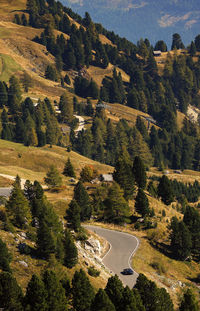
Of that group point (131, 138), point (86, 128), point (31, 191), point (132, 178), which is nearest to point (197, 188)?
Result: point (131, 138)

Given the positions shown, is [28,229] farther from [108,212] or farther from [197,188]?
[197,188]

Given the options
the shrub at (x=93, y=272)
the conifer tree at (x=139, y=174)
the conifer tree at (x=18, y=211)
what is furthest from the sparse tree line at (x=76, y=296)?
the conifer tree at (x=139, y=174)

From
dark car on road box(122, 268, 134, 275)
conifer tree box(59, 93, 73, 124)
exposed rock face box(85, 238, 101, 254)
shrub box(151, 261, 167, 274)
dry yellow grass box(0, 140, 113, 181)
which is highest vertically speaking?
conifer tree box(59, 93, 73, 124)

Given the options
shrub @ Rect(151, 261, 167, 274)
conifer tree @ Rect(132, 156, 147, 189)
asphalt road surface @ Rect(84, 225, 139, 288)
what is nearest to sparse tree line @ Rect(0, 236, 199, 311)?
asphalt road surface @ Rect(84, 225, 139, 288)

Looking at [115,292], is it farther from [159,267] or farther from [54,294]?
[159,267]

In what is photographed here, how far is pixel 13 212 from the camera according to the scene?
56812mm

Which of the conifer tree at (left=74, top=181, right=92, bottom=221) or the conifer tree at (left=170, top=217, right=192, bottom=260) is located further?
the conifer tree at (left=74, top=181, right=92, bottom=221)

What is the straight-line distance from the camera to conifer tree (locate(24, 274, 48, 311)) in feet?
118

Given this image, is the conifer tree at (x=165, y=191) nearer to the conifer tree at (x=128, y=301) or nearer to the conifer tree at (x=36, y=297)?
the conifer tree at (x=128, y=301)

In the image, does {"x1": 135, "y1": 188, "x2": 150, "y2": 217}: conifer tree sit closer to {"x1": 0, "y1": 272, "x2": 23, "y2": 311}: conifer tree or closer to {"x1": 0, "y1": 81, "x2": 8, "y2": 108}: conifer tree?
{"x1": 0, "y1": 272, "x2": 23, "y2": 311}: conifer tree

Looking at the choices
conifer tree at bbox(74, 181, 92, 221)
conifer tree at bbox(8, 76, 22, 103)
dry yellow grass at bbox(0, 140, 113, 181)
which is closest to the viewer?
conifer tree at bbox(74, 181, 92, 221)

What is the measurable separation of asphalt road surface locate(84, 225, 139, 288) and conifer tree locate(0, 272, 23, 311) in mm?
20674

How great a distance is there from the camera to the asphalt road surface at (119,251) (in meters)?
55.9

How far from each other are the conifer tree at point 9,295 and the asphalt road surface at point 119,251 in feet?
67.8
